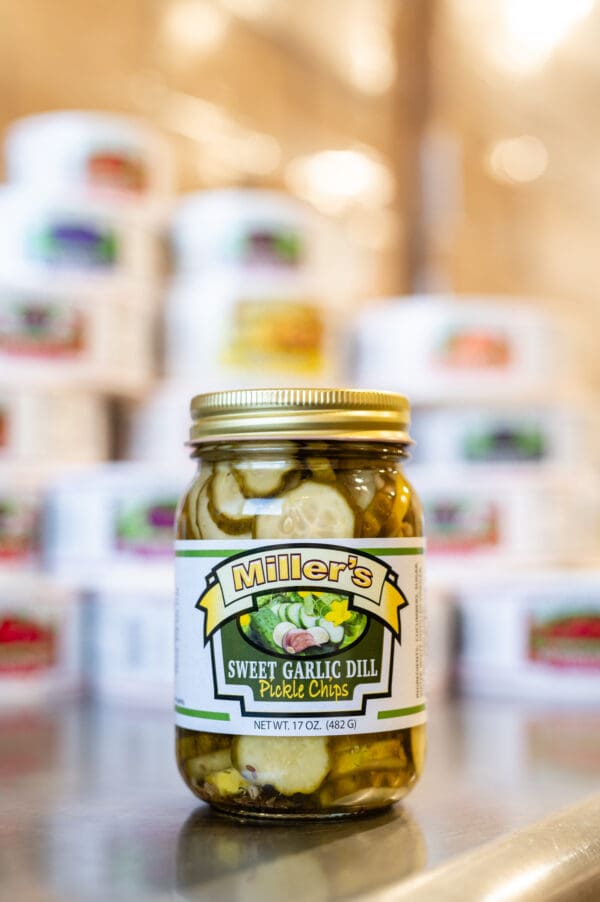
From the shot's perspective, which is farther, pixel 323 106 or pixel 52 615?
pixel 323 106

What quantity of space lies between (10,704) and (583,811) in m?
0.62

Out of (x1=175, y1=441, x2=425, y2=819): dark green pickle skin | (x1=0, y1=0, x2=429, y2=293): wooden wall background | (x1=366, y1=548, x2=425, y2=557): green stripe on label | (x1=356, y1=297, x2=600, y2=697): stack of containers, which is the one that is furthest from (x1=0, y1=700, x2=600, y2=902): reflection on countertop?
(x1=0, y1=0, x2=429, y2=293): wooden wall background

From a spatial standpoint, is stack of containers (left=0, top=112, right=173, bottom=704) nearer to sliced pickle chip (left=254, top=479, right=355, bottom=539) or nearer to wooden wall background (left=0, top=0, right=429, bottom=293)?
wooden wall background (left=0, top=0, right=429, bottom=293)

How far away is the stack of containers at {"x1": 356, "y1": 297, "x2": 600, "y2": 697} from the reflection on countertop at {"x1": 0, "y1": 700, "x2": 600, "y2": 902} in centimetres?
28

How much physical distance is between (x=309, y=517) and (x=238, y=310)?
74 centimetres

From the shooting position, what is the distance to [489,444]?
1.40 m

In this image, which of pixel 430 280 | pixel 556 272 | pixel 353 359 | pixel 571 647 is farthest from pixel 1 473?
pixel 556 272

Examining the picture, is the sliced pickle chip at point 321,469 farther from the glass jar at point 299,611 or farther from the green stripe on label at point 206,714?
the green stripe on label at point 206,714

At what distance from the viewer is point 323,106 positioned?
1.97 m

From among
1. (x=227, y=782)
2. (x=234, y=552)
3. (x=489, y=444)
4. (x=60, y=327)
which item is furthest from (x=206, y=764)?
(x=489, y=444)

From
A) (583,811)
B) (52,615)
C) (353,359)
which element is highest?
(353,359)

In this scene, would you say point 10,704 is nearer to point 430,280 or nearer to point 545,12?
point 430,280

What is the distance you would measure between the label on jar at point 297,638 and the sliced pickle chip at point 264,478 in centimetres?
3

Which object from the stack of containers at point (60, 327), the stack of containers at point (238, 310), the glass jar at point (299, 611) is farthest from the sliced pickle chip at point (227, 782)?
the stack of containers at point (238, 310)
